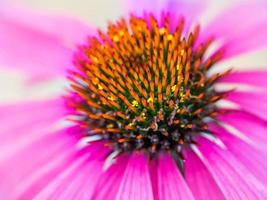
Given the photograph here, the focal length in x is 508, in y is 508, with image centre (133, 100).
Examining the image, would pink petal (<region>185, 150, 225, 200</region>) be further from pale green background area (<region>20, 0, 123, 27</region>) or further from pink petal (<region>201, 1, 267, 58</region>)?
pale green background area (<region>20, 0, 123, 27</region>)

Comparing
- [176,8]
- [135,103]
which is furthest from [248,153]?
[176,8]

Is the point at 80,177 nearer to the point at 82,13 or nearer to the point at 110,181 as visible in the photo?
the point at 110,181

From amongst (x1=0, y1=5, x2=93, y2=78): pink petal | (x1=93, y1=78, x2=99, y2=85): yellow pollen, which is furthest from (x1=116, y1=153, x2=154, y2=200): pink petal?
(x1=0, y1=5, x2=93, y2=78): pink petal

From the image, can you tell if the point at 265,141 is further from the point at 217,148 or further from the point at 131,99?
the point at 131,99

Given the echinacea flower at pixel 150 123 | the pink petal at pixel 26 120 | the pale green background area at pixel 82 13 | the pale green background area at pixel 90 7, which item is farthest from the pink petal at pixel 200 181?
the pale green background area at pixel 90 7

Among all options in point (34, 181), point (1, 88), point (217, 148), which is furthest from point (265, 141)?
point (1, 88)

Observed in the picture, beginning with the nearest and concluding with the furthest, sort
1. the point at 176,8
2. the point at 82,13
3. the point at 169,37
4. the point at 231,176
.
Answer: the point at 231,176
the point at 169,37
the point at 176,8
the point at 82,13
